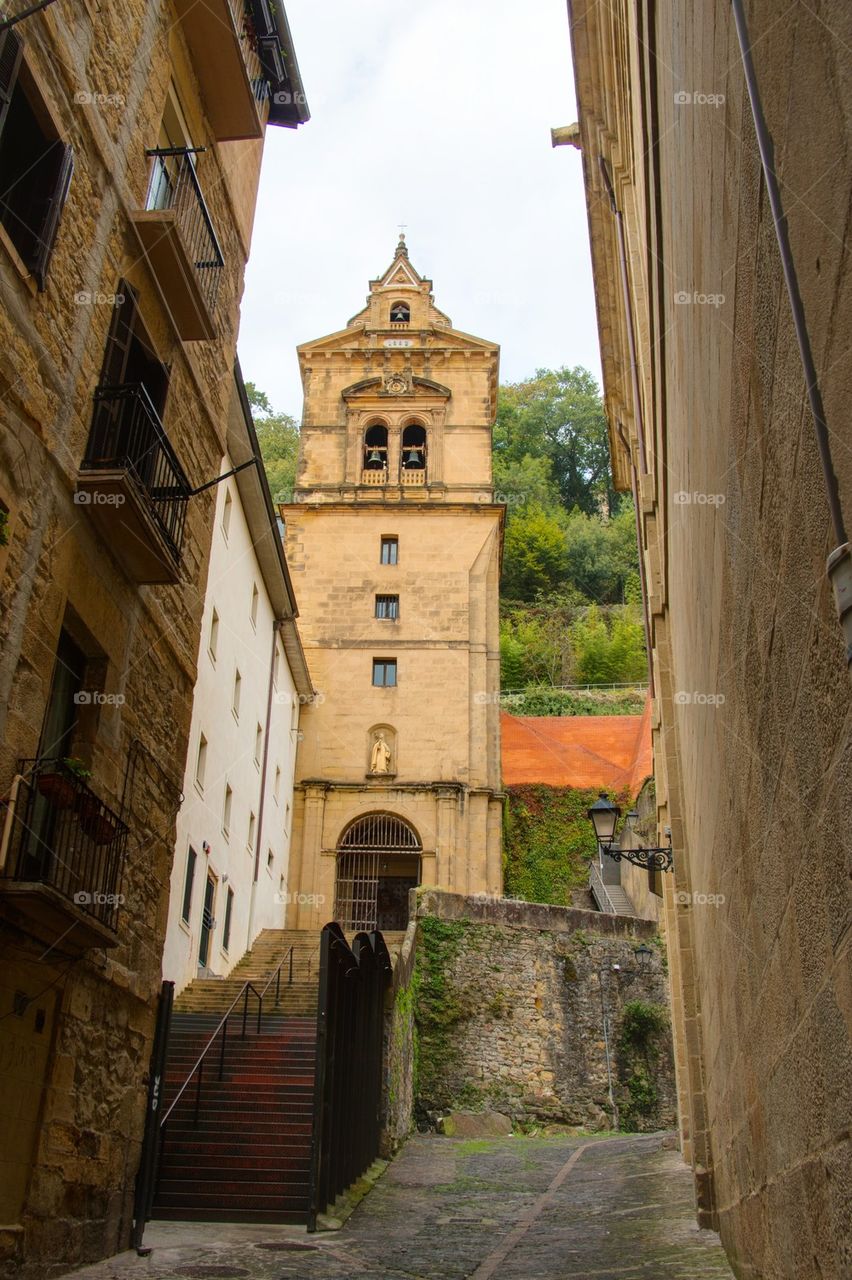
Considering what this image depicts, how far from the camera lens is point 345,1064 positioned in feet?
39.6

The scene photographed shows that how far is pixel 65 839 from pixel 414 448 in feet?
92.7

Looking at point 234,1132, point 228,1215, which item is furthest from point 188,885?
point 228,1215

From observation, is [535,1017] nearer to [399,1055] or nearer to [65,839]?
[399,1055]

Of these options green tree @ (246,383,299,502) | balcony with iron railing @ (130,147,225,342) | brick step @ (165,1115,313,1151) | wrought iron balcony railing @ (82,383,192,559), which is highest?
green tree @ (246,383,299,502)

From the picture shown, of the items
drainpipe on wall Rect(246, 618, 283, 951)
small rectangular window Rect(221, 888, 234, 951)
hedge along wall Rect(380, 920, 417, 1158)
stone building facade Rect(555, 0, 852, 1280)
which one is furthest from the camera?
drainpipe on wall Rect(246, 618, 283, 951)

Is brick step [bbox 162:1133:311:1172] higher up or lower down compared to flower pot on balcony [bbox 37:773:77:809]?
lower down

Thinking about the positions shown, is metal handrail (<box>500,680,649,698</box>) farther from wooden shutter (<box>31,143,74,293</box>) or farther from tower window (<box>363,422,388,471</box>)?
wooden shutter (<box>31,143,74,293</box>)

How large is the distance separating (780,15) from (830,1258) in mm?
2993

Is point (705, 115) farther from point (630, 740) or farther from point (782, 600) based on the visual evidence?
point (630, 740)

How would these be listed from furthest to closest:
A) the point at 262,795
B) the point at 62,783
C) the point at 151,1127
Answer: the point at 262,795, the point at 151,1127, the point at 62,783

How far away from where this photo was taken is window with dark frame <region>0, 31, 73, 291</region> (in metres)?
7.06

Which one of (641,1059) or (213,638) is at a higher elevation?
(213,638)

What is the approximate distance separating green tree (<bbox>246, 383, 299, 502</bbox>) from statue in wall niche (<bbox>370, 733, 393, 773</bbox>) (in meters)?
34.9

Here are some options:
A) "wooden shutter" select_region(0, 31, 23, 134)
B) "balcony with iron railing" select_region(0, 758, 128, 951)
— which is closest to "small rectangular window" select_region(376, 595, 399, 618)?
"balcony with iron railing" select_region(0, 758, 128, 951)
